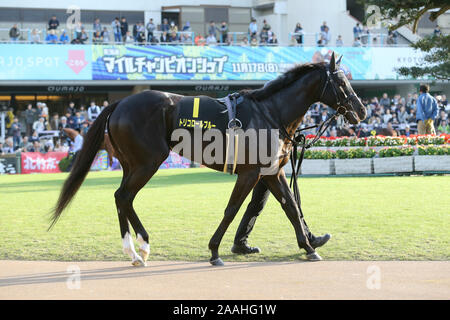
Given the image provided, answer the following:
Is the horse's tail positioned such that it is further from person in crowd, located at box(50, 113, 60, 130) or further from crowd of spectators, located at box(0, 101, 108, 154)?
person in crowd, located at box(50, 113, 60, 130)

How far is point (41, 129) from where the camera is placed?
82.8 feet

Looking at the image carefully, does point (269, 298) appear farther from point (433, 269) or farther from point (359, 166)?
point (359, 166)

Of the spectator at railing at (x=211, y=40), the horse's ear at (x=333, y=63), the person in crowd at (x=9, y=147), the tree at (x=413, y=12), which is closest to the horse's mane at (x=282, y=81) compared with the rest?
the horse's ear at (x=333, y=63)

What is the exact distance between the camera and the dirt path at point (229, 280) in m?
4.91

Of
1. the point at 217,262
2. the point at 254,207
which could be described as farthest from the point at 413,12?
the point at 217,262

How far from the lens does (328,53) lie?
30.5m

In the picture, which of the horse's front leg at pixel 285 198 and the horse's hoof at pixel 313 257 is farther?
the horse's front leg at pixel 285 198

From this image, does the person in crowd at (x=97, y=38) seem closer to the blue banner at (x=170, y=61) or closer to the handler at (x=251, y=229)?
the blue banner at (x=170, y=61)

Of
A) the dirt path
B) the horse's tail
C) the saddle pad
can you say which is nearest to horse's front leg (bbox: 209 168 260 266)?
the dirt path

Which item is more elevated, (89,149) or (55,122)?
(89,149)

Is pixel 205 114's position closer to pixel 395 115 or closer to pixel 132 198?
pixel 132 198

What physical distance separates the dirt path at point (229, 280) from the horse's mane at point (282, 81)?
1710mm

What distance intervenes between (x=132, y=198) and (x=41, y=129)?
20.0m
